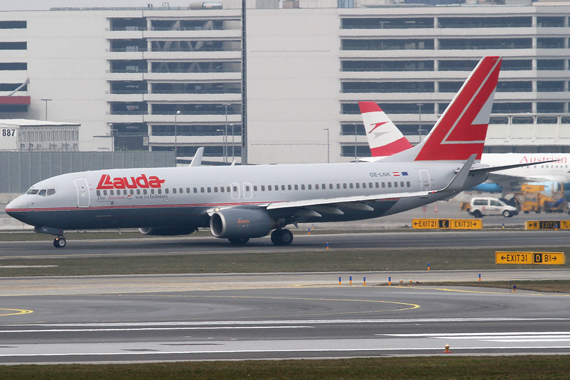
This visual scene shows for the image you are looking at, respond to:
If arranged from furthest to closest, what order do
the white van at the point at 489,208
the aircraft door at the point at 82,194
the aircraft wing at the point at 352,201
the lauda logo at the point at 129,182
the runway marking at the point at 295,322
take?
the white van at the point at 489,208 < the aircraft wing at the point at 352,201 < the lauda logo at the point at 129,182 < the aircraft door at the point at 82,194 < the runway marking at the point at 295,322

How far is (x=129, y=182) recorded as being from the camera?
5275cm

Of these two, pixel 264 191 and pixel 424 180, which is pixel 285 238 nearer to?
pixel 264 191

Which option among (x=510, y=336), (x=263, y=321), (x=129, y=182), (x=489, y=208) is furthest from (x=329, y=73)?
(x=510, y=336)

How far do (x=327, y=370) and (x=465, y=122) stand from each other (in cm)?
4251

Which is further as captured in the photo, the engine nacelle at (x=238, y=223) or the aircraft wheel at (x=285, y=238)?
the aircraft wheel at (x=285, y=238)

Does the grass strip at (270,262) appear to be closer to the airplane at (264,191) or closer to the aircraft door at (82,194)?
the airplane at (264,191)

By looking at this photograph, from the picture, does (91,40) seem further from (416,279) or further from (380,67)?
(416,279)

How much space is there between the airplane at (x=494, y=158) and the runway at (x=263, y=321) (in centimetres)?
5501

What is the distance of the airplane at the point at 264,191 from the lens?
52.2m

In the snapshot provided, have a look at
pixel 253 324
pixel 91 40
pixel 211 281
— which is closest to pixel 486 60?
pixel 211 281

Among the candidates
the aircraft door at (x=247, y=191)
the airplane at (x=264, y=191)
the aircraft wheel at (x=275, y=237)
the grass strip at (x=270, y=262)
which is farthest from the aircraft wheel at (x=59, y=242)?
the aircraft wheel at (x=275, y=237)

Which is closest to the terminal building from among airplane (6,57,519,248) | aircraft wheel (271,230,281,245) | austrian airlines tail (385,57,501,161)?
austrian airlines tail (385,57,501,161)

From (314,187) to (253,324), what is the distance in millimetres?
31001

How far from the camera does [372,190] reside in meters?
57.2
